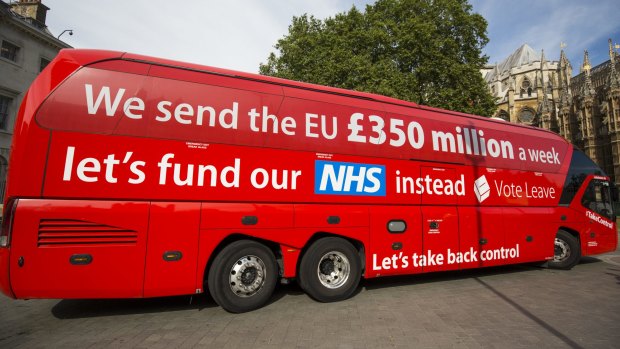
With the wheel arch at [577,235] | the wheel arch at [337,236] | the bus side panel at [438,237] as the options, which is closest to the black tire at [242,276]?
the wheel arch at [337,236]

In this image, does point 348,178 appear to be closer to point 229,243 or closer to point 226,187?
point 226,187

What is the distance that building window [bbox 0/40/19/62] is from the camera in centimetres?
2045

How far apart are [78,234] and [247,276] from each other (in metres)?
2.42

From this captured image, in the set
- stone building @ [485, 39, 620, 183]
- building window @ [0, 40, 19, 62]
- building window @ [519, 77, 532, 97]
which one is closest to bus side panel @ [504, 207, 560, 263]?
building window @ [0, 40, 19, 62]

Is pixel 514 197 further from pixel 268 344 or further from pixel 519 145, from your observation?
pixel 268 344

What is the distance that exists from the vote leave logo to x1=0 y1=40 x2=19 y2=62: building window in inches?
1090

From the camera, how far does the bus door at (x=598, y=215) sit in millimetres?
9078

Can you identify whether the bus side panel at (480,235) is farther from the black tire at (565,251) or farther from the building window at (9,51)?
the building window at (9,51)

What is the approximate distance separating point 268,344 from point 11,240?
138 inches

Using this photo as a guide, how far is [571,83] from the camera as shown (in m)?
54.8

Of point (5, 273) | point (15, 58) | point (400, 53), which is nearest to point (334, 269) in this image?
point (5, 273)

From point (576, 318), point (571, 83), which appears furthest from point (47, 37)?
point (571, 83)

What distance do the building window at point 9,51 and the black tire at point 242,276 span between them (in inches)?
996

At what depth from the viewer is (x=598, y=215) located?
30.4 ft
